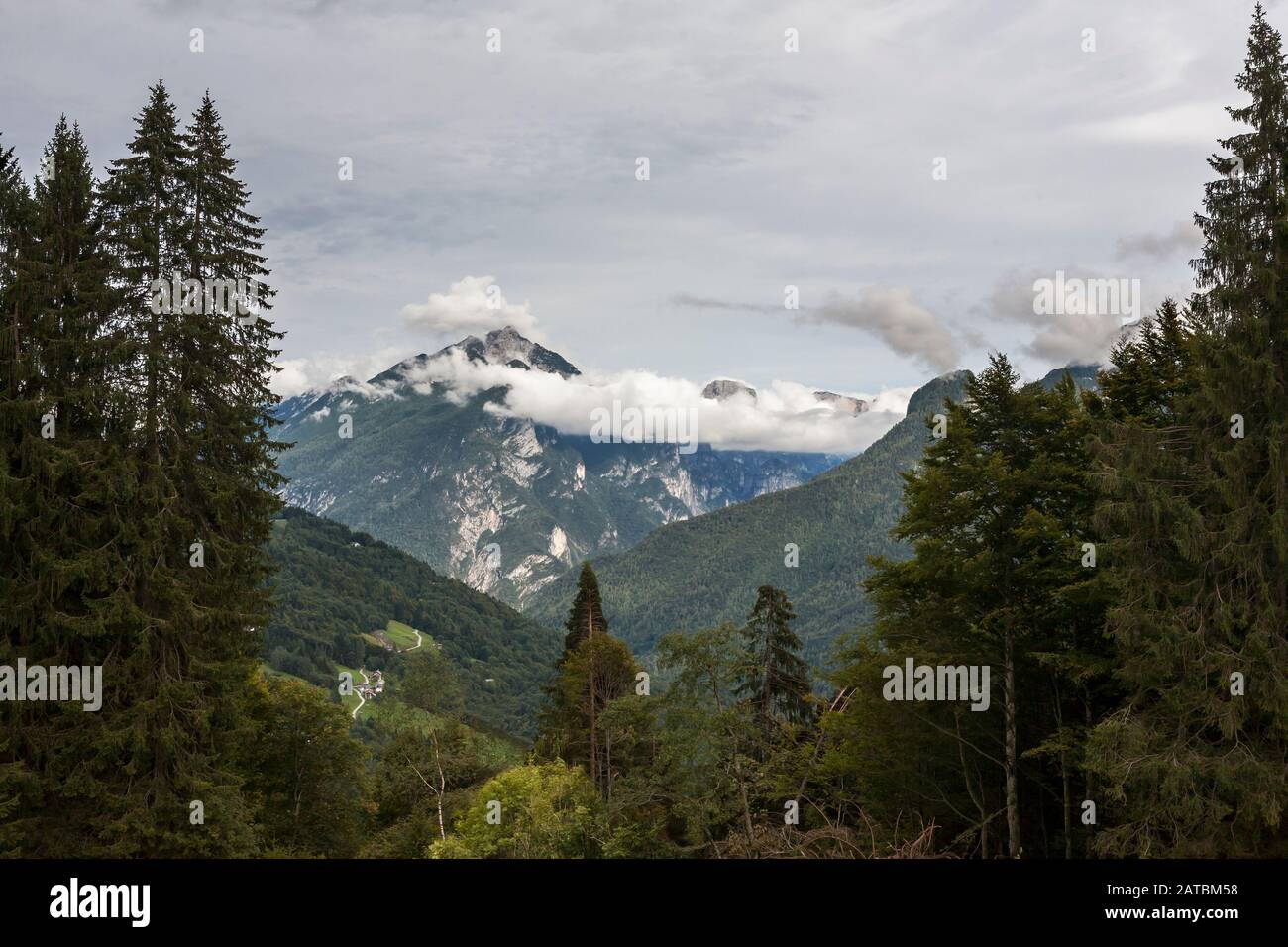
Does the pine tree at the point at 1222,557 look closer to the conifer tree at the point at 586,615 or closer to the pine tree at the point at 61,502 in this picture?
the pine tree at the point at 61,502

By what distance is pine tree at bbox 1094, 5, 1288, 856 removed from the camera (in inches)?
640

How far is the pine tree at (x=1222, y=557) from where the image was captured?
1627 cm

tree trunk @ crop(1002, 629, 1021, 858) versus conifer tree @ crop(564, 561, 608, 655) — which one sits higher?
conifer tree @ crop(564, 561, 608, 655)

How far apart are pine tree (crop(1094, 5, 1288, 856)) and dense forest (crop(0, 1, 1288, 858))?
0.06 meters

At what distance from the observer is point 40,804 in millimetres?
18938

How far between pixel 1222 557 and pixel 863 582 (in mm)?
9436

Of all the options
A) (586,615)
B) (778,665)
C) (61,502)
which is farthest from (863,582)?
(586,615)

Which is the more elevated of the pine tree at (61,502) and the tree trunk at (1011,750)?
the pine tree at (61,502)

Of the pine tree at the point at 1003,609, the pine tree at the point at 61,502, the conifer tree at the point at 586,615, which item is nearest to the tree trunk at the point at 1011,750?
the pine tree at the point at 1003,609

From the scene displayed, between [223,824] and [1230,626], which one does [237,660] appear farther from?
[1230,626]

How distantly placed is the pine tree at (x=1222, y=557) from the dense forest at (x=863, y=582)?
0.20 feet

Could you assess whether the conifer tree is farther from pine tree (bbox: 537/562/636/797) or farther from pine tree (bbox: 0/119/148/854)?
pine tree (bbox: 0/119/148/854)

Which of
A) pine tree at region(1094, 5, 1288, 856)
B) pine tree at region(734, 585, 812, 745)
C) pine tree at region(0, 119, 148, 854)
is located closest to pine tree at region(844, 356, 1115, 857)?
pine tree at region(1094, 5, 1288, 856)
